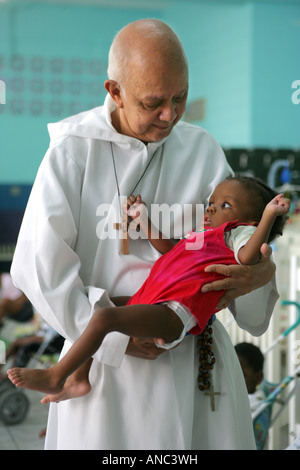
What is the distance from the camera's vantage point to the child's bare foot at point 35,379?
1.30 m

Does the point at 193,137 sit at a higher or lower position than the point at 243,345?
higher

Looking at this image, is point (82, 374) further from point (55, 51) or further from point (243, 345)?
point (55, 51)

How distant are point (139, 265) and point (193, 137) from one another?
39cm

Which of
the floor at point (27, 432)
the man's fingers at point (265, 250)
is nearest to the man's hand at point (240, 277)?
the man's fingers at point (265, 250)

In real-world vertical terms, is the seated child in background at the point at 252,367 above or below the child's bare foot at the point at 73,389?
below

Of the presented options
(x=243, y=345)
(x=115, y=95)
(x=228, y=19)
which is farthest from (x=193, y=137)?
(x=228, y=19)

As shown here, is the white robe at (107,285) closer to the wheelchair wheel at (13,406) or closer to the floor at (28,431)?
the floor at (28,431)

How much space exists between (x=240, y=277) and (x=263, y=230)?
5.6 inches

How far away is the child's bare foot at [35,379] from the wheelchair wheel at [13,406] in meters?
2.49

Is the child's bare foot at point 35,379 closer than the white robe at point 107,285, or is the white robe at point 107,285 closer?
the child's bare foot at point 35,379

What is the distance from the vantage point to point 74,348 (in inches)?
51.0

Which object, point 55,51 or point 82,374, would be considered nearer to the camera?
point 82,374

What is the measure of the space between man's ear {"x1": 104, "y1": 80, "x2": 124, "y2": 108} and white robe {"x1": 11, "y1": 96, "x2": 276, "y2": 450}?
0.21 feet

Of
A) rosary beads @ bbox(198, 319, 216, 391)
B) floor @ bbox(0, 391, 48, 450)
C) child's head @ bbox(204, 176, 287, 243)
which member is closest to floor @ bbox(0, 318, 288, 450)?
floor @ bbox(0, 391, 48, 450)
